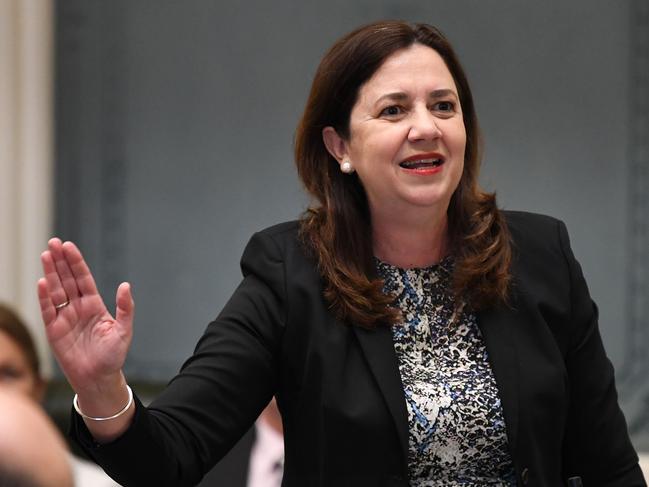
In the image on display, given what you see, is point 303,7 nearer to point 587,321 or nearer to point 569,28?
point 569,28

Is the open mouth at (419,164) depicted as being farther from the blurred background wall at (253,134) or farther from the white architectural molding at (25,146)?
the white architectural molding at (25,146)

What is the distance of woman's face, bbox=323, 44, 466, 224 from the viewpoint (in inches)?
75.9

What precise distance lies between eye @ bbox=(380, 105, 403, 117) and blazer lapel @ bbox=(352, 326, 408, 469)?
361mm

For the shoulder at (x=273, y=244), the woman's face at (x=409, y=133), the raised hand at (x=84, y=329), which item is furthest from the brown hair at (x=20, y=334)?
the raised hand at (x=84, y=329)

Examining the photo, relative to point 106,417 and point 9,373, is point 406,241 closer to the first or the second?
point 106,417

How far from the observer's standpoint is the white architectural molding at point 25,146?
187 inches

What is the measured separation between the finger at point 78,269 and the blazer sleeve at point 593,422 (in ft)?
2.77

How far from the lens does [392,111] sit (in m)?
1.97

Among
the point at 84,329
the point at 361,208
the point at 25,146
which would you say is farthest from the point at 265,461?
the point at 25,146

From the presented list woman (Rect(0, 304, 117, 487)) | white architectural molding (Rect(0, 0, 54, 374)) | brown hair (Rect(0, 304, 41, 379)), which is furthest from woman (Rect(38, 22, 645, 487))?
white architectural molding (Rect(0, 0, 54, 374))

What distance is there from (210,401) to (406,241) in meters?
0.48

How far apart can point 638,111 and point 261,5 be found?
1.56m

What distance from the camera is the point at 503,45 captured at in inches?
181

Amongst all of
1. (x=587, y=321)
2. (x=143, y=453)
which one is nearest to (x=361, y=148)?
(x=587, y=321)
